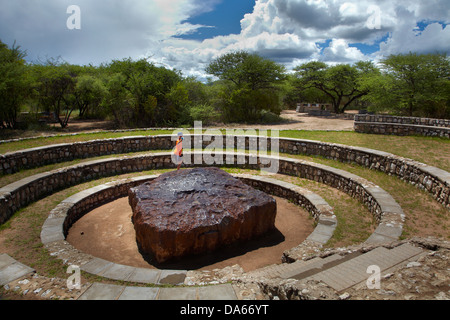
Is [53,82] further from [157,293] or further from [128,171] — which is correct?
[157,293]

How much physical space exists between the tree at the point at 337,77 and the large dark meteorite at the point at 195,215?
29.1 m

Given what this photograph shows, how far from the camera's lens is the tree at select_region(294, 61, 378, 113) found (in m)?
32.2

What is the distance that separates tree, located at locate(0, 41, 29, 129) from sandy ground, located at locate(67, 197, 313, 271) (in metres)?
13.6

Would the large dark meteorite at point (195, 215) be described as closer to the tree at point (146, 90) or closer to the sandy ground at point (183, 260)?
the sandy ground at point (183, 260)

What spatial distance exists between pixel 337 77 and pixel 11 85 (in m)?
32.5

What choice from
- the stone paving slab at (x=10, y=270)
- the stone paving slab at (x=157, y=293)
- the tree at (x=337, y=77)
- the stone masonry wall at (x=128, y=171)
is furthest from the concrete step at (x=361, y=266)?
the tree at (x=337, y=77)

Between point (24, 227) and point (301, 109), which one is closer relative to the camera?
point (24, 227)

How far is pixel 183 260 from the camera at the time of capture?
5398mm

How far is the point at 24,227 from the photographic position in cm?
618

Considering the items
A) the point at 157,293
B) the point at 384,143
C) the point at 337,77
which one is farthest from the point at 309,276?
the point at 337,77

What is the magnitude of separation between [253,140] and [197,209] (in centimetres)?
784

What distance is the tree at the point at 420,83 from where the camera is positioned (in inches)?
757
